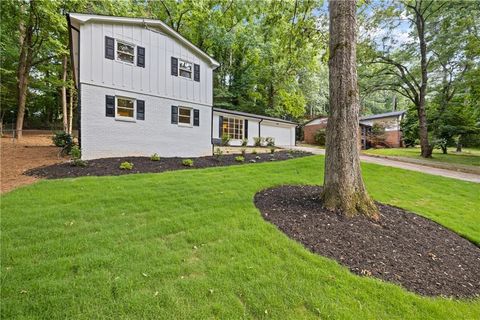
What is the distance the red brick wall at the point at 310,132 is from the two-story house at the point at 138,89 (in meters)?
18.2

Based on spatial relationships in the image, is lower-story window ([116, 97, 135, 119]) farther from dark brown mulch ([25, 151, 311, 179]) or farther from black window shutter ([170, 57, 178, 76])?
black window shutter ([170, 57, 178, 76])

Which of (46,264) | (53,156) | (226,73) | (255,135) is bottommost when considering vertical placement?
(46,264)

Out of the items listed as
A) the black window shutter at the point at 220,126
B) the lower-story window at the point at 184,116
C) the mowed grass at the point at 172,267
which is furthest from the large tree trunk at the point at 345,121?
the black window shutter at the point at 220,126

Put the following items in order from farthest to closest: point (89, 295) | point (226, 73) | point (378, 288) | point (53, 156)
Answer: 1. point (226, 73)
2. point (53, 156)
3. point (378, 288)
4. point (89, 295)

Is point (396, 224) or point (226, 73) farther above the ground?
point (226, 73)

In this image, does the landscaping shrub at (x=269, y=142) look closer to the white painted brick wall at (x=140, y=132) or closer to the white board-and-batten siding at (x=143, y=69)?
the white painted brick wall at (x=140, y=132)

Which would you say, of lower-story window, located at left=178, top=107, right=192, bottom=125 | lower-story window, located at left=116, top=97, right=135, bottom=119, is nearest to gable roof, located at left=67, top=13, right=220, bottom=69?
lower-story window, located at left=116, top=97, right=135, bottom=119

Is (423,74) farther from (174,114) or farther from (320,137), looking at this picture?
(174,114)

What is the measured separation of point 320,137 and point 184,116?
18343mm

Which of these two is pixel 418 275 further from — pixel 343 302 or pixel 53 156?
pixel 53 156

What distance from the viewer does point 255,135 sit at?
69.4ft

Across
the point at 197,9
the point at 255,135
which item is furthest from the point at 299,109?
the point at 197,9

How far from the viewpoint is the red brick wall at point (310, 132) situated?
28809 millimetres

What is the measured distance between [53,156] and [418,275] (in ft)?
43.1
